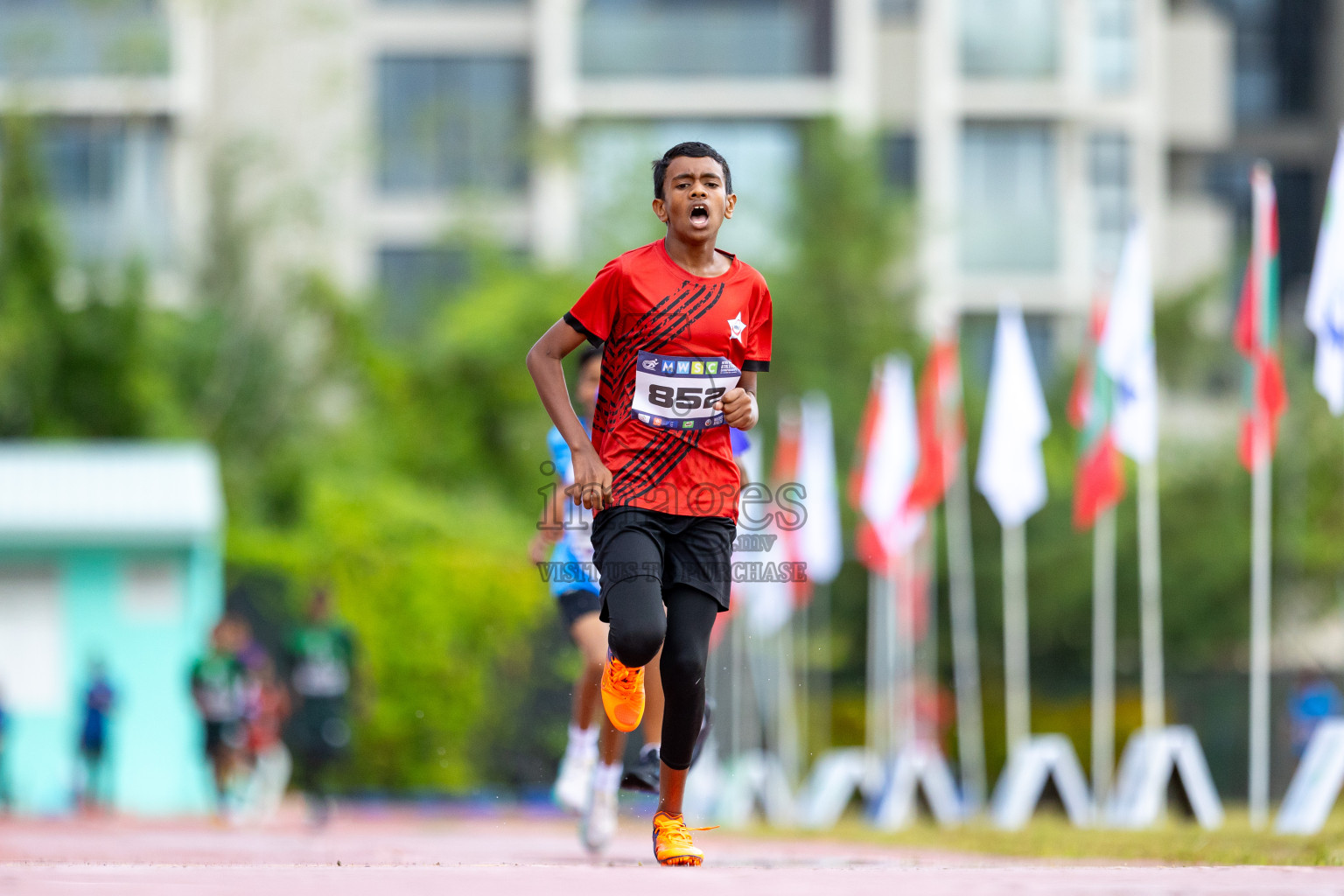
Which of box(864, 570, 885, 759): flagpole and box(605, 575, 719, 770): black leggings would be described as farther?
box(864, 570, 885, 759): flagpole

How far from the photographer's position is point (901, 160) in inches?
1753

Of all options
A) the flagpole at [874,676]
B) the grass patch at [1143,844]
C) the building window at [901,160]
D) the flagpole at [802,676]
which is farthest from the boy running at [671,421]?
the building window at [901,160]

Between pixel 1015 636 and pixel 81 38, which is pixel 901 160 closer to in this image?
pixel 81 38

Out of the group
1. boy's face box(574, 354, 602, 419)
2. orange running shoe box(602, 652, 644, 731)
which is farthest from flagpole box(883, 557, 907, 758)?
orange running shoe box(602, 652, 644, 731)

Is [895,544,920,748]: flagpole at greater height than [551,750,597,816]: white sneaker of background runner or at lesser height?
lesser

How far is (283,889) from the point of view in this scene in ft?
17.6

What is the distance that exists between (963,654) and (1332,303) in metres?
13.6

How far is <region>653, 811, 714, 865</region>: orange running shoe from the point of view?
685cm

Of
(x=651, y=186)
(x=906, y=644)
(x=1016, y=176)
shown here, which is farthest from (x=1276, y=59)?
(x=906, y=644)

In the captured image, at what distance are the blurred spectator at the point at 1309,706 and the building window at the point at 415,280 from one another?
18291 millimetres

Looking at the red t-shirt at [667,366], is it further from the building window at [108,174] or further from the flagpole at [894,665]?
the building window at [108,174]

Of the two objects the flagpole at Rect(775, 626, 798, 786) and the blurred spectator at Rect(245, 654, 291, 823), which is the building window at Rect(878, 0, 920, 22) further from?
the blurred spectator at Rect(245, 654, 291, 823)

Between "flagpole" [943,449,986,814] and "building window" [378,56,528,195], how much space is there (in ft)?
45.6

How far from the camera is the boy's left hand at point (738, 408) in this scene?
6664 mm
